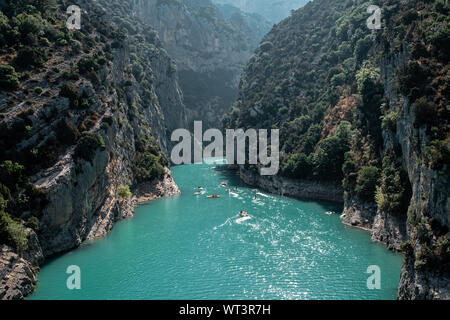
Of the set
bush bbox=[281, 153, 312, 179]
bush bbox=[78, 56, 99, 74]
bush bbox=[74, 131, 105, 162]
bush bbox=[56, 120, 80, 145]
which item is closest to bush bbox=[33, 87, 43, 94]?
bush bbox=[56, 120, 80, 145]

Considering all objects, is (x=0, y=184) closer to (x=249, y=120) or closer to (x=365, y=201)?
(x=365, y=201)

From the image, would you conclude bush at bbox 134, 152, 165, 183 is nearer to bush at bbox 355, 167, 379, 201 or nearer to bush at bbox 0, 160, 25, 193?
bush at bbox 0, 160, 25, 193

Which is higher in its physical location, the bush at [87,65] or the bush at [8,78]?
the bush at [87,65]

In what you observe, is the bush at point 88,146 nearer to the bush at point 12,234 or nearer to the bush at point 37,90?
the bush at point 37,90

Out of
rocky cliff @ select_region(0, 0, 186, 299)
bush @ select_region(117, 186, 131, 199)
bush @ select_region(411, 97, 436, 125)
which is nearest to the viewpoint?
bush @ select_region(411, 97, 436, 125)

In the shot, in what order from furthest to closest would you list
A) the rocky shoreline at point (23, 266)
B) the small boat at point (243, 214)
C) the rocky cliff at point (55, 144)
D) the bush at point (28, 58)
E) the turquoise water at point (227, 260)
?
the small boat at point (243, 214) < the bush at point (28, 58) < the rocky cliff at point (55, 144) < the turquoise water at point (227, 260) < the rocky shoreline at point (23, 266)

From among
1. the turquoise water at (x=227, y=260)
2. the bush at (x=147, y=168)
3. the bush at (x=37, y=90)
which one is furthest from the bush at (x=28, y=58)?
the bush at (x=147, y=168)

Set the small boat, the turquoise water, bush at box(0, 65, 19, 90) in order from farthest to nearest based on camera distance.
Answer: the small boat → bush at box(0, 65, 19, 90) → the turquoise water
